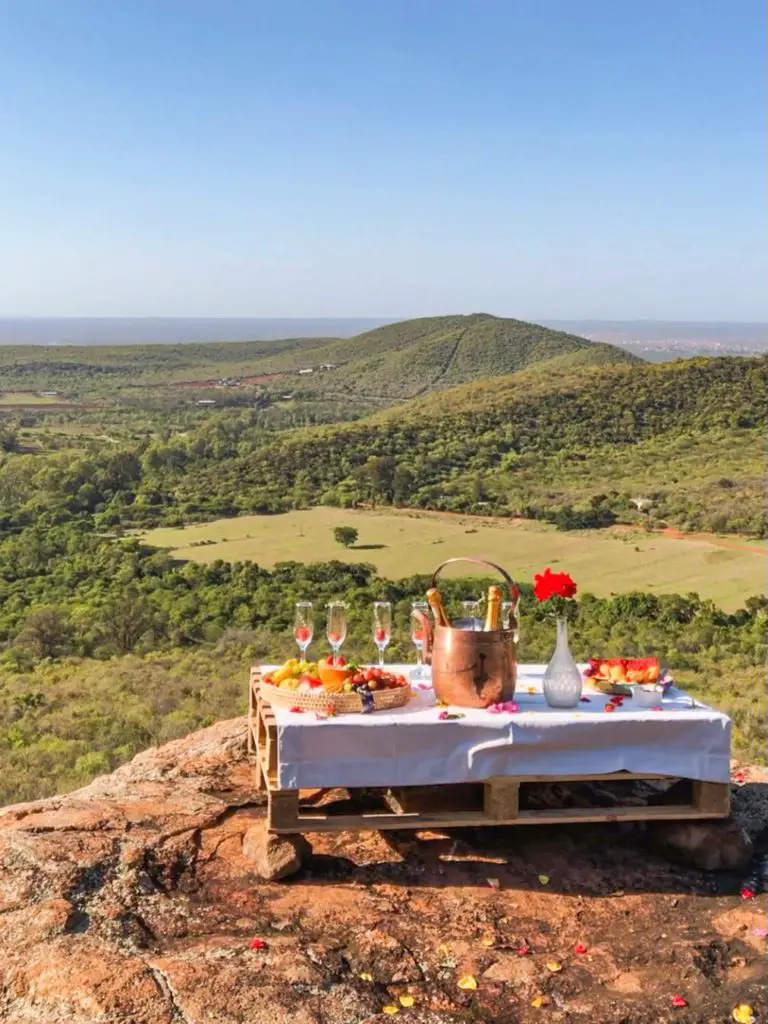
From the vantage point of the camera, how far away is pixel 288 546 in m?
27.8

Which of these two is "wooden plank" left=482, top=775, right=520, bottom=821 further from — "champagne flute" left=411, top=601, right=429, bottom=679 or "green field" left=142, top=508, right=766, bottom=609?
"green field" left=142, top=508, right=766, bottom=609

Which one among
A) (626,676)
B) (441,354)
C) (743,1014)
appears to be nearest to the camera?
(743,1014)

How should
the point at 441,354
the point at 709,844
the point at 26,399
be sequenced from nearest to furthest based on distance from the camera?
the point at 709,844
the point at 441,354
the point at 26,399

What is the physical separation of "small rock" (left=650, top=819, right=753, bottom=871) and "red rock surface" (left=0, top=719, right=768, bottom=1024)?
0.18ft

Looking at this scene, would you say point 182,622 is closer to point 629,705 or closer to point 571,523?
point 571,523

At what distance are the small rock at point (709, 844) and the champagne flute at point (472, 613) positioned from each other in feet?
3.61

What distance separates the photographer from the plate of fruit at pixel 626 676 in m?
4.52

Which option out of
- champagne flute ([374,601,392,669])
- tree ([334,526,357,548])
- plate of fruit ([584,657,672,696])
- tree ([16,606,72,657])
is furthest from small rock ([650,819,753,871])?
tree ([334,526,357,548])

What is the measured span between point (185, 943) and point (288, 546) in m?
24.2

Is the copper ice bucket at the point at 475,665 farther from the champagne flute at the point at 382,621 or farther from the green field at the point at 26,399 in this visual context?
the green field at the point at 26,399

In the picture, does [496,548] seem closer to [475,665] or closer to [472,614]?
[472,614]

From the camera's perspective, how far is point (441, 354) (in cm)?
7200

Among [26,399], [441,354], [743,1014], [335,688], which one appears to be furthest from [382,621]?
[26,399]

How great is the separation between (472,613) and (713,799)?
1200 mm
